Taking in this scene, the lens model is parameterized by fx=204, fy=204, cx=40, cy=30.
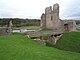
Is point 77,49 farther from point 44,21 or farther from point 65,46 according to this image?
point 44,21

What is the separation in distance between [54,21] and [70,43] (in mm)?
17895

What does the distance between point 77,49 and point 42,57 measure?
7.31m

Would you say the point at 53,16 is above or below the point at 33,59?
above

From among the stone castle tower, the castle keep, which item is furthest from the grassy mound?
the stone castle tower

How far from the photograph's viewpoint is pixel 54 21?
131 ft

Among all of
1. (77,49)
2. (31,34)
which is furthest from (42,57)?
(31,34)

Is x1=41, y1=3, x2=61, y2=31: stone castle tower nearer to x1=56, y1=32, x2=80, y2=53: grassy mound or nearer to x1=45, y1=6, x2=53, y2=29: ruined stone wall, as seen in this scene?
x1=45, y1=6, x2=53, y2=29: ruined stone wall

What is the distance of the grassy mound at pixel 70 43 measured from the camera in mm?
20825

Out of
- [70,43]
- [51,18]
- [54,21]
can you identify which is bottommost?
[70,43]

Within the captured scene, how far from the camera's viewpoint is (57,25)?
3919cm

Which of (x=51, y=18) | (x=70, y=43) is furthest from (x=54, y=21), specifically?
(x=70, y=43)

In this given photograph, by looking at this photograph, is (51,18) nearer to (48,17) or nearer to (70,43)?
(48,17)

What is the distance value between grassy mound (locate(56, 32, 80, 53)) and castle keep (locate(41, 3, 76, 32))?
1216 centimetres

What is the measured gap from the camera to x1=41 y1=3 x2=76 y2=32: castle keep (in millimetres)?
37763
